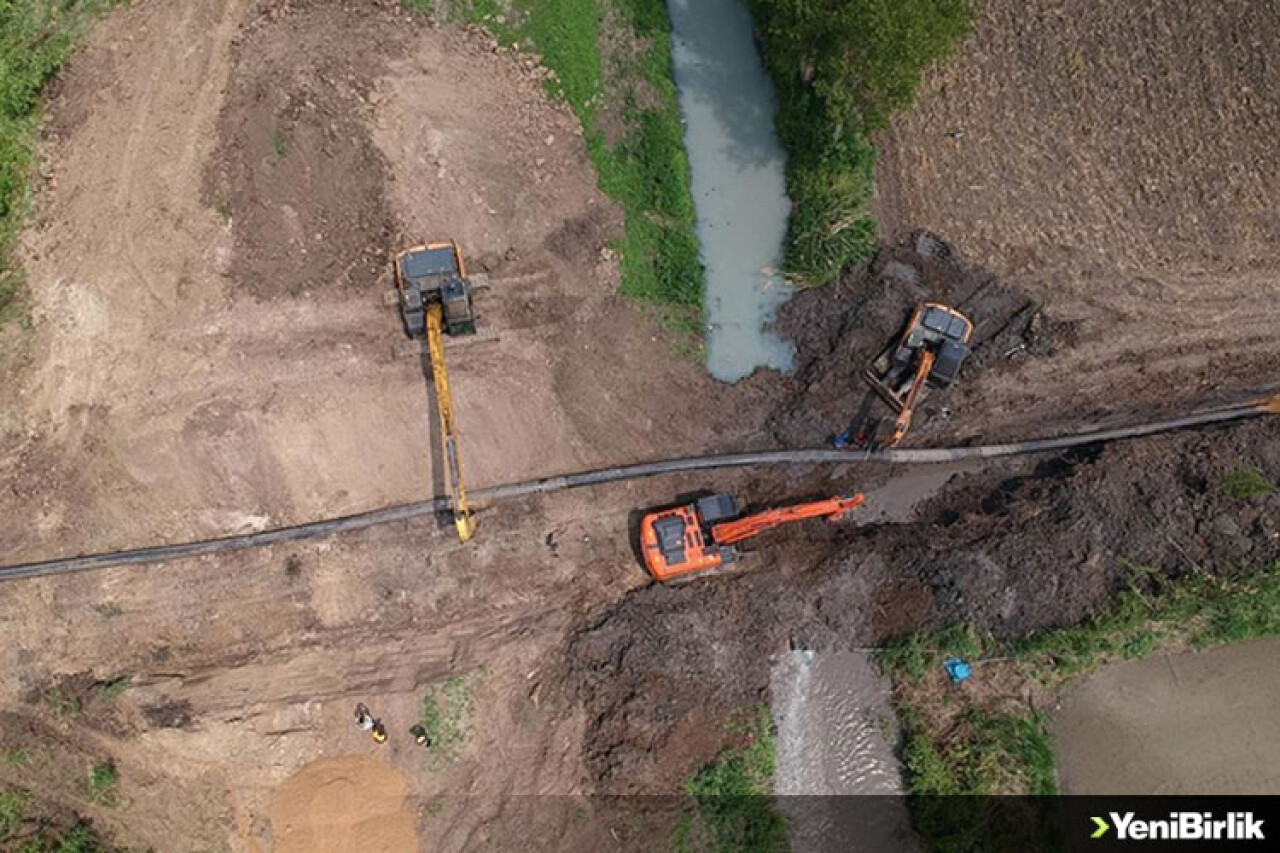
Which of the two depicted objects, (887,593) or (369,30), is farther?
(369,30)

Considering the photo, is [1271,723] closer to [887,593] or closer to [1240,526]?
[1240,526]

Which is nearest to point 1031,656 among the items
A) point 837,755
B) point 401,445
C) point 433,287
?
point 837,755

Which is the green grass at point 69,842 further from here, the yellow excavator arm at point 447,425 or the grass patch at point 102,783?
the yellow excavator arm at point 447,425

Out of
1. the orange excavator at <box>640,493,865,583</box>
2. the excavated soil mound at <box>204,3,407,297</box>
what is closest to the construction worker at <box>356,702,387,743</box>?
the orange excavator at <box>640,493,865,583</box>

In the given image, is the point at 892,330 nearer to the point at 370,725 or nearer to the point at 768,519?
the point at 768,519

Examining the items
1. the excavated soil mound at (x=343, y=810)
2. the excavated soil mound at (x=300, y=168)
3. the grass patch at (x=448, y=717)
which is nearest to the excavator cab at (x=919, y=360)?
the grass patch at (x=448, y=717)

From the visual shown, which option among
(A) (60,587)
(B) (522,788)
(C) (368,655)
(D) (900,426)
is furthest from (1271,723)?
(A) (60,587)

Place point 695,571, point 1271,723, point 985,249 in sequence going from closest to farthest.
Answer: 1. point 1271,723
2. point 695,571
3. point 985,249
